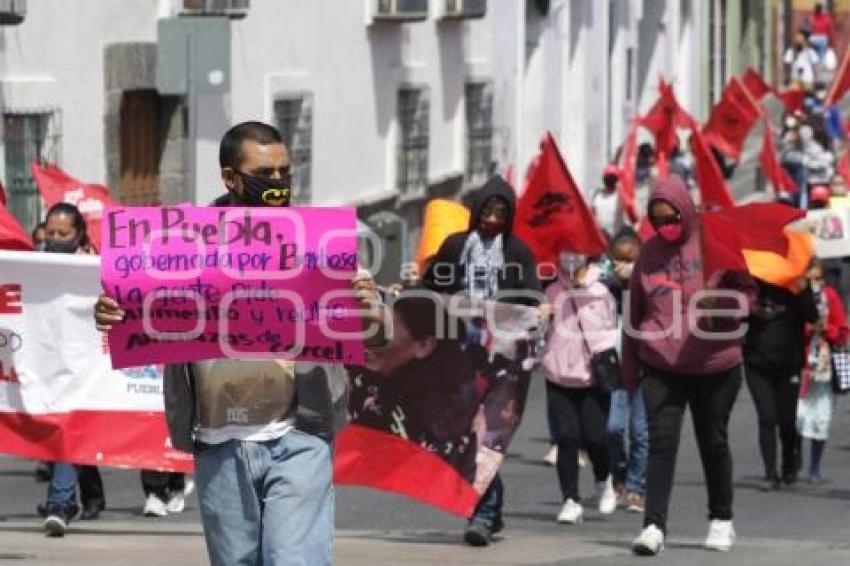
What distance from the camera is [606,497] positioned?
14156 millimetres

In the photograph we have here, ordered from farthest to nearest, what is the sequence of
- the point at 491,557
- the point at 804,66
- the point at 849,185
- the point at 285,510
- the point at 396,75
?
the point at 804,66
the point at 396,75
the point at 849,185
the point at 491,557
the point at 285,510

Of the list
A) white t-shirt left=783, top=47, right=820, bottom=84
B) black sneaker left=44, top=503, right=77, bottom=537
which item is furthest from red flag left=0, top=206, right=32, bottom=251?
white t-shirt left=783, top=47, right=820, bottom=84

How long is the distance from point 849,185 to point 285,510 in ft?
58.3

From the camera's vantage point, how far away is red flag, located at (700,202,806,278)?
40.0 ft

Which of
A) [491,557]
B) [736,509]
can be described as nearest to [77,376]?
[491,557]

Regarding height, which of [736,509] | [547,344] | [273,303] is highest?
[273,303]

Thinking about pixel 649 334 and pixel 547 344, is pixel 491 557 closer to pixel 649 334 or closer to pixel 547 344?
pixel 649 334

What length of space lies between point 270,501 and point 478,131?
950 inches

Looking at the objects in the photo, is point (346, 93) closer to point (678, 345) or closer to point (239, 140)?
point (678, 345)

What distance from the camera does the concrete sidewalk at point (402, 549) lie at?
450 inches

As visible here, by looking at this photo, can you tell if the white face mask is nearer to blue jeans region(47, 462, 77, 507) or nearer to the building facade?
blue jeans region(47, 462, 77, 507)

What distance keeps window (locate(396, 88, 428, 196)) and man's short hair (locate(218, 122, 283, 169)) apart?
20.5 m

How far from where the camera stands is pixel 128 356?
746 cm

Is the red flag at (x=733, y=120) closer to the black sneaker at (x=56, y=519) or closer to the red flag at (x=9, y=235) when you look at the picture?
the black sneaker at (x=56, y=519)
